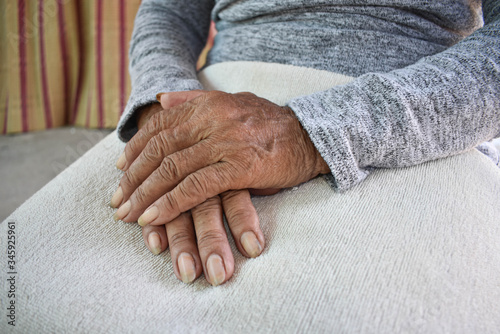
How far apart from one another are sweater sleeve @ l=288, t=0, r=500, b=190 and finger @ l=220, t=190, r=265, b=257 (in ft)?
0.48

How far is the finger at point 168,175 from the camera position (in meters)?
0.50

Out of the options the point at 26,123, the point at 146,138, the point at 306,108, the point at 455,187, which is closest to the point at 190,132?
the point at 146,138

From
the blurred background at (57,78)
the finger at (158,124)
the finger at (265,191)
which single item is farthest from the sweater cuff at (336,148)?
the blurred background at (57,78)

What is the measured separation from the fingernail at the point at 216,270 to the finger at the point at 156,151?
7.8 inches

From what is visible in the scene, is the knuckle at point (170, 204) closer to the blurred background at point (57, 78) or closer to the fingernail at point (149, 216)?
the fingernail at point (149, 216)

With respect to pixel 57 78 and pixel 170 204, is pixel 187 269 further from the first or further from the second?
pixel 57 78

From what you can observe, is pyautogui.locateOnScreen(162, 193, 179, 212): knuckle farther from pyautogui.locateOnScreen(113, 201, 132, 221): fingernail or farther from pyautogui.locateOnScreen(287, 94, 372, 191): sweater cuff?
pyautogui.locateOnScreen(287, 94, 372, 191): sweater cuff

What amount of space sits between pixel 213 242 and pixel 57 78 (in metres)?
1.54

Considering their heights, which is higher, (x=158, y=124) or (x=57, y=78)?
(x=158, y=124)

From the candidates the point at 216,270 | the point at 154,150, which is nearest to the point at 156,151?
the point at 154,150

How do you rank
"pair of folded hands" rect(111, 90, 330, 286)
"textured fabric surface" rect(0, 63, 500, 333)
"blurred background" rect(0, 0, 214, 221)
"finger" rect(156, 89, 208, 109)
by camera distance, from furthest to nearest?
"blurred background" rect(0, 0, 214, 221) < "finger" rect(156, 89, 208, 109) < "pair of folded hands" rect(111, 90, 330, 286) < "textured fabric surface" rect(0, 63, 500, 333)

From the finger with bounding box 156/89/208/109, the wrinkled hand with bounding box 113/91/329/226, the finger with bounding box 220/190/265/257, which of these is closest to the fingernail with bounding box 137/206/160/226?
the wrinkled hand with bounding box 113/91/329/226

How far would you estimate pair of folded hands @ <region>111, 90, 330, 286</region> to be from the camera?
477 mm

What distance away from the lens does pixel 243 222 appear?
482 millimetres
